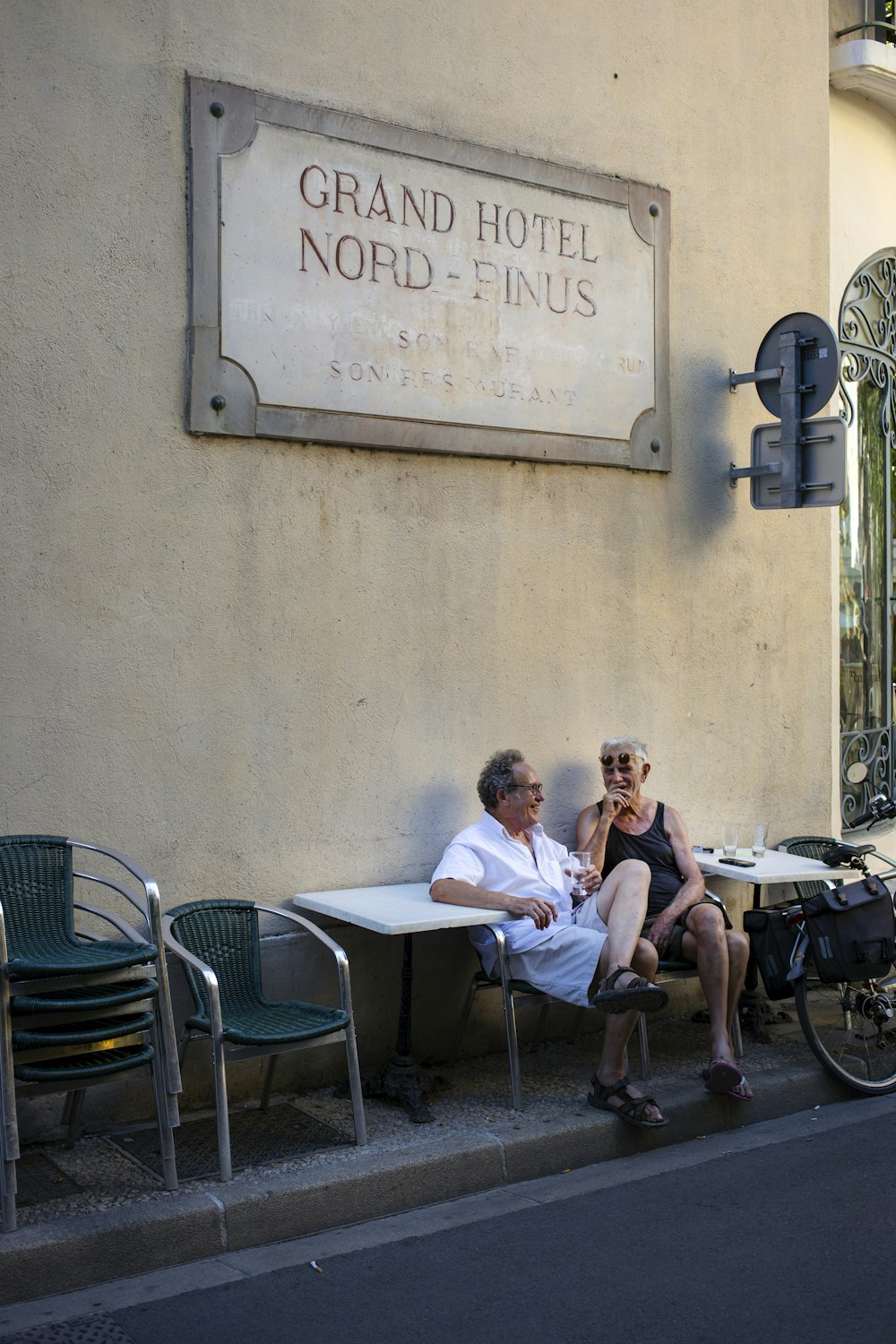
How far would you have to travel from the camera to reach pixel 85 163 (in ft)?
16.2

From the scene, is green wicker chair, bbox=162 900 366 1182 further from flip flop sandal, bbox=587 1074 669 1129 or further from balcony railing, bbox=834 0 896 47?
balcony railing, bbox=834 0 896 47

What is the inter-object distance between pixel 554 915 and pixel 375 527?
1716 millimetres

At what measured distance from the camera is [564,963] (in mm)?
5293

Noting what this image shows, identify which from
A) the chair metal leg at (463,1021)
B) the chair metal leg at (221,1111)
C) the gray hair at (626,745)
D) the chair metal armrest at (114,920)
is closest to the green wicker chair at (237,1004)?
the chair metal leg at (221,1111)

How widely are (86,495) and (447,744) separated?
6.10 feet

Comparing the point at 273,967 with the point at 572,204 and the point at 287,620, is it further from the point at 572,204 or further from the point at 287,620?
the point at 572,204

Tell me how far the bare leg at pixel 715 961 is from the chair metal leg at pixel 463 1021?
0.89 metres

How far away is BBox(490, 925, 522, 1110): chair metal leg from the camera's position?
5.19 meters

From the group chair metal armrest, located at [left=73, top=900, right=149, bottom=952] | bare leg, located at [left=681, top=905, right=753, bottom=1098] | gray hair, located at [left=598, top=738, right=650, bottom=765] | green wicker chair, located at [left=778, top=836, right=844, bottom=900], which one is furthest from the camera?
green wicker chair, located at [left=778, top=836, right=844, bottom=900]

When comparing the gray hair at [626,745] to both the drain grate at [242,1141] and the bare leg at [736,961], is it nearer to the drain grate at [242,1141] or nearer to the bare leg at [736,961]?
the bare leg at [736,961]

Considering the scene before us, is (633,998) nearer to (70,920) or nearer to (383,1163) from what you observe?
(383,1163)

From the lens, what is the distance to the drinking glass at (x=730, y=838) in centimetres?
647

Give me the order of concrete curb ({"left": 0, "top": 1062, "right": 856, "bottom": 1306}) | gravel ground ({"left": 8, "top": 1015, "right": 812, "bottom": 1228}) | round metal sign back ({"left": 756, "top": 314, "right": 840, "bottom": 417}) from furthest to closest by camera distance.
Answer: round metal sign back ({"left": 756, "top": 314, "right": 840, "bottom": 417}) < gravel ground ({"left": 8, "top": 1015, "right": 812, "bottom": 1228}) < concrete curb ({"left": 0, "top": 1062, "right": 856, "bottom": 1306})

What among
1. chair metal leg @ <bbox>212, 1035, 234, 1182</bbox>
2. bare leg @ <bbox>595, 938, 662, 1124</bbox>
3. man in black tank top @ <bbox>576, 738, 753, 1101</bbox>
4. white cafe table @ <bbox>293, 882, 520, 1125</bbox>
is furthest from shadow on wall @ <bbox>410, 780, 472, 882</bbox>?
chair metal leg @ <bbox>212, 1035, 234, 1182</bbox>
